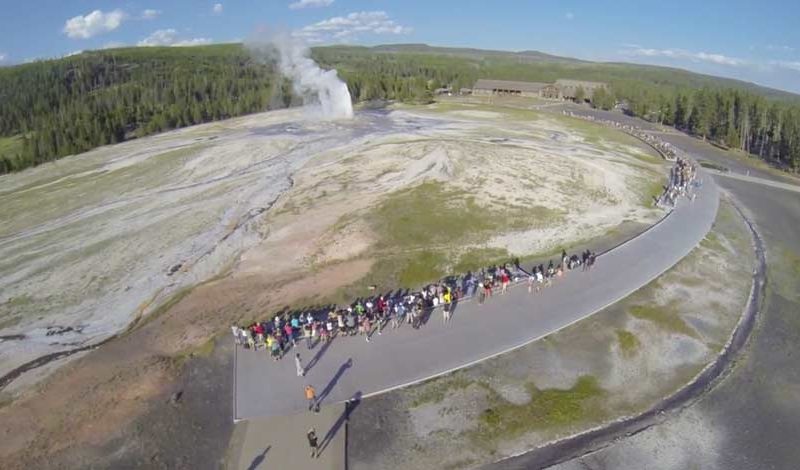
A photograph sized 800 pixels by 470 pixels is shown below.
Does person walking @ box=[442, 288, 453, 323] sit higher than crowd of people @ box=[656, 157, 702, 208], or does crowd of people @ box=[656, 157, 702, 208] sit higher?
crowd of people @ box=[656, 157, 702, 208]

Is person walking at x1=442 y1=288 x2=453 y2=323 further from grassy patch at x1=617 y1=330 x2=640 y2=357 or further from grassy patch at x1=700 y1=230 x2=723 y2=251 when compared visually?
grassy patch at x1=700 y1=230 x2=723 y2=251

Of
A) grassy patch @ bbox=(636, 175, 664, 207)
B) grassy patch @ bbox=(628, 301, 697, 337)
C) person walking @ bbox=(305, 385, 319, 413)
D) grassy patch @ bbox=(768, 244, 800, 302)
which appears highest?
grassy patch @ bbox=(636, 175, 664, 207)

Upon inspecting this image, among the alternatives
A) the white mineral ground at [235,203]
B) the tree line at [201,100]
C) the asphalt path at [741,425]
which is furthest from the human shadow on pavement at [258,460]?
the tree line at [201,100]

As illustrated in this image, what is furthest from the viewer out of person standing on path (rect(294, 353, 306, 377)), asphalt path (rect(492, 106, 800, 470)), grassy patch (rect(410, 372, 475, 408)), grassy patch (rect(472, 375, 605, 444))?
person standing on path (rect(294, 353, 306, 377))

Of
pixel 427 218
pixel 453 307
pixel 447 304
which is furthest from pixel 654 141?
pixel 447 304

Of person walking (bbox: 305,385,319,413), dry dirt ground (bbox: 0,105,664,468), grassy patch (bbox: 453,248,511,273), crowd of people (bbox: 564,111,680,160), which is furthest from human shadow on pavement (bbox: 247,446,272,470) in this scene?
crowd of people (bbox: 564,111,680,160)

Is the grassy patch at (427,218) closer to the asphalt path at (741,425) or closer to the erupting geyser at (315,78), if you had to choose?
the asphalt path at (741,425)
